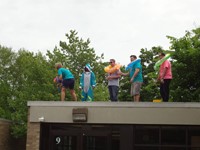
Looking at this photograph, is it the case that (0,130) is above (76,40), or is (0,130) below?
below

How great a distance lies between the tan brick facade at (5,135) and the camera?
30.0 meters

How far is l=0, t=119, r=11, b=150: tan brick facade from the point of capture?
29984 mm

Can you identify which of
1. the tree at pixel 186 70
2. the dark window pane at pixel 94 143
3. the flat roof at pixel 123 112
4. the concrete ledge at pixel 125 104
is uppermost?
the tree at pixel 186 70

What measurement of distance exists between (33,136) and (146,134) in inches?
133

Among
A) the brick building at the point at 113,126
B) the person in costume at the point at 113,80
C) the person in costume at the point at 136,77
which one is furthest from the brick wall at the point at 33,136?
the person in costume at the point at 136,77

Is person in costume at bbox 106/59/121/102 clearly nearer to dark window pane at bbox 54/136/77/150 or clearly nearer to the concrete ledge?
the concrete ledge

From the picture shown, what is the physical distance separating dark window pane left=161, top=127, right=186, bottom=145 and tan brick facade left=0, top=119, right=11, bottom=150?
16.7m

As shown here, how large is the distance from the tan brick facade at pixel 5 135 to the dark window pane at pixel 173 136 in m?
16.7

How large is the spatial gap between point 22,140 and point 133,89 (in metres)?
22.2

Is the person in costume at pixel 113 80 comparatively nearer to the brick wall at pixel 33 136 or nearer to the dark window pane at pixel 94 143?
the dark window pane at pixel 94 143

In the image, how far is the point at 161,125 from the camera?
14.9 metres

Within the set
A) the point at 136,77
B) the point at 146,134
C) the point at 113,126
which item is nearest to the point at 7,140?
the point at 113,126

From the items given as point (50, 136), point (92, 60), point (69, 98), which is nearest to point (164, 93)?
point (50, 136)

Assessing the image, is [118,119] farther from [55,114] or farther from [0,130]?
[0,130]
